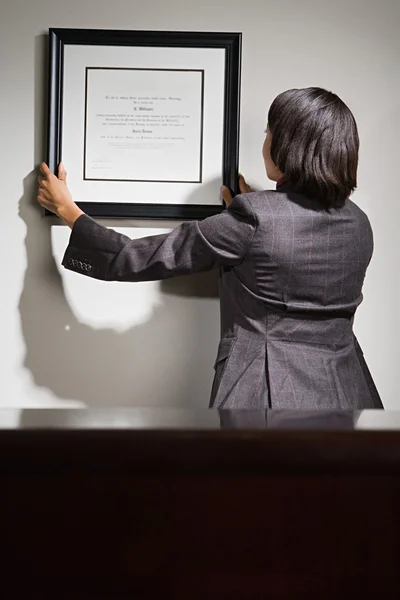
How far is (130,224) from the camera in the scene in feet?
6.12

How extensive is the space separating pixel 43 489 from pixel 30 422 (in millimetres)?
46

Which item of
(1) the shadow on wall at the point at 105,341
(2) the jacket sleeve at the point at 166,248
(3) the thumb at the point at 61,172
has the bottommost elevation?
(1) the shadow on wall at the point at 105,341

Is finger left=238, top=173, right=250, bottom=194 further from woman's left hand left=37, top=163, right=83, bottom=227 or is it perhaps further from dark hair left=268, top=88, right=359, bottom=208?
woman's left hand left=37, top=163, right=83, bottom=227

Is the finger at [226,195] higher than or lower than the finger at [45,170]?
lower

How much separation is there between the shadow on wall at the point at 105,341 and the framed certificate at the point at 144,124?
0.31 ft

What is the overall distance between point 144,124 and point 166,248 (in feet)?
1.58

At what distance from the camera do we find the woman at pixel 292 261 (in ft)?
4.84

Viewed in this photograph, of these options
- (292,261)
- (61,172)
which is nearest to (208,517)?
(292,261)

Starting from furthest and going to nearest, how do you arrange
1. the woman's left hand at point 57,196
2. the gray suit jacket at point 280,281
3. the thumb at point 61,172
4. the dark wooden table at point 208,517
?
the thumb at point 61,172
the woman's left hand at point 57,196
the gray suit jacket at point 280,281
the dark wooden table at point 208,517

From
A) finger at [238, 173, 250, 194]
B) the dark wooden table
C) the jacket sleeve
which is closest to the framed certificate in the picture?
finger at [238, 173, 250, 194]

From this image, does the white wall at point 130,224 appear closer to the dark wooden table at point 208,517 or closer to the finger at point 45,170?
the finger at point 45,170

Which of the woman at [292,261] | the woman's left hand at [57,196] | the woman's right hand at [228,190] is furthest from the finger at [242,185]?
the woman's left hand at [57,196]

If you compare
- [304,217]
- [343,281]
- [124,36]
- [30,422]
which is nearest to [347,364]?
[343,281]

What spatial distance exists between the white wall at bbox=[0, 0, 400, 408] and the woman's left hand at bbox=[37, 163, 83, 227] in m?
0.07
